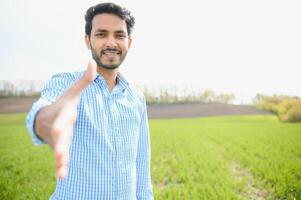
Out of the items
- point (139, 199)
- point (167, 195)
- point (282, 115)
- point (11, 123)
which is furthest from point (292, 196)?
point (11, 123)

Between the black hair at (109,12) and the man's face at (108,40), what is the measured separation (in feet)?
0.06

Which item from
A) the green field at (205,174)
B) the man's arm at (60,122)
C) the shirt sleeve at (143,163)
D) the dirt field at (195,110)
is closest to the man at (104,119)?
the shirt sleeve at (143,163)

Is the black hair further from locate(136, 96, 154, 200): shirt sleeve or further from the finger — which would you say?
the finger

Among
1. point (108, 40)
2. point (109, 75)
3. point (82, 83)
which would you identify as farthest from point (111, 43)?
point (82, 83)

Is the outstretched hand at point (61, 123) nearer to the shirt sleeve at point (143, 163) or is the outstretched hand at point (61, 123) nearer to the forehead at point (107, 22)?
the forehead at point (107, 22)

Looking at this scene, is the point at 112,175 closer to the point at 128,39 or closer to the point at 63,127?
Result: the point at 128,39

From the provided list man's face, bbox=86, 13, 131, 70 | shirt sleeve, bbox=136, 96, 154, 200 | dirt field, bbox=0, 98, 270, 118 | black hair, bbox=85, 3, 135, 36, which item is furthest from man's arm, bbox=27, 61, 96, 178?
dirt field, bbox=0, 98, 270, 118

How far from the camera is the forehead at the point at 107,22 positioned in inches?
50.3

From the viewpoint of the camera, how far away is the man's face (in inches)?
49.1

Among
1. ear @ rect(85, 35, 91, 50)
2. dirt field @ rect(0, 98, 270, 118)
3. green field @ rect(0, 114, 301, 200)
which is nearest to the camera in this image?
ear @ rect(85, 35, 91, 50)

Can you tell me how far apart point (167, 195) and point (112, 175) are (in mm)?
3049

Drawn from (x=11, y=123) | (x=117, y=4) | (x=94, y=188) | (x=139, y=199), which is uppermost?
(x=117, y=4)

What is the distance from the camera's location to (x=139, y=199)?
148cm

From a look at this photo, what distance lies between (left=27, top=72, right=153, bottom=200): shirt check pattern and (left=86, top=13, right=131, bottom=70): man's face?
0.26 feet
